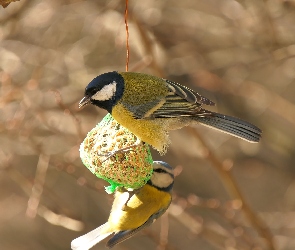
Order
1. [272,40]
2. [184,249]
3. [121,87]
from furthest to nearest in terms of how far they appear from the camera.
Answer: [184,249]
[272,40]
[121,87]

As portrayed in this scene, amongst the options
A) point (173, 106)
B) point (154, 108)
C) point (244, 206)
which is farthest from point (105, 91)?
point (244, 206)

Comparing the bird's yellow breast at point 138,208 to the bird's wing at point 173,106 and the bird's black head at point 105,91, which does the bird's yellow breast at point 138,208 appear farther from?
the bird's black head at point 105,91

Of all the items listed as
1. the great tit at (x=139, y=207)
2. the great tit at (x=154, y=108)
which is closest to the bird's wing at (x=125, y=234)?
the great tit at (x=139, y=207)

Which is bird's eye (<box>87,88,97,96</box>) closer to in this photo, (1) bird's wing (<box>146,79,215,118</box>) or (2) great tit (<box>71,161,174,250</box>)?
(1) bird's wing (<box>146,79,215,118</box>)

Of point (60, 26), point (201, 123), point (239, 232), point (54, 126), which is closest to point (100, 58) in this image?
point (60, 26)

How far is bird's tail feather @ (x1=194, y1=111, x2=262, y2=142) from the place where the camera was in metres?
3.87

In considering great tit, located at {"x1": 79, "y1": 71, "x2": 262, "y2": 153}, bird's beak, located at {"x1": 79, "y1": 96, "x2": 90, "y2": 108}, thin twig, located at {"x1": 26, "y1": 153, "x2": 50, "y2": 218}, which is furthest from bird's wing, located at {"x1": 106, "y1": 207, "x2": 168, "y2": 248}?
thin twig, located at {"x1": 26, "y1": 153, "x2": 50, "y2": 218}

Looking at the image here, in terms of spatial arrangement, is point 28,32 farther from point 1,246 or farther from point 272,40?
point 1,246

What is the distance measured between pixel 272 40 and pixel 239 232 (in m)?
1.65

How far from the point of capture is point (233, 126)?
393 centimetres

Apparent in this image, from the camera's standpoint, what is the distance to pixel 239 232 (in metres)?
5.34

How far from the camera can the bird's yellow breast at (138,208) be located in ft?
13.6

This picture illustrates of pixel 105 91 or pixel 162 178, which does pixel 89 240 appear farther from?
pixel 105 91

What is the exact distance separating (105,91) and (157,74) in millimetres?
1331
